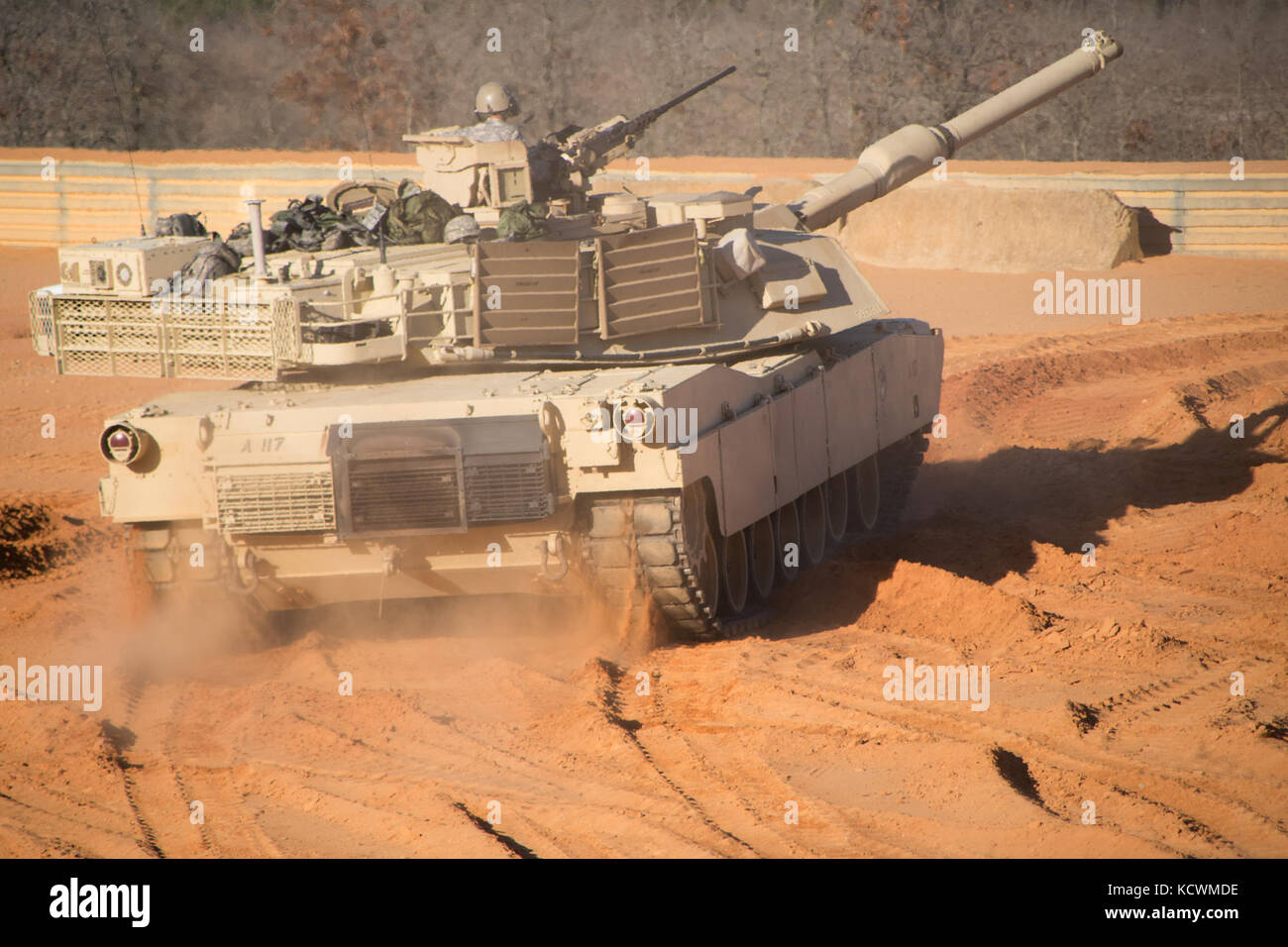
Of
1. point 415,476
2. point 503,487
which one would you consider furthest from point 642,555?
point 415,476

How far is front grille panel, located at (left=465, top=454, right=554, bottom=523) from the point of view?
830 cm

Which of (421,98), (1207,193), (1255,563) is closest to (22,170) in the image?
(421,98)

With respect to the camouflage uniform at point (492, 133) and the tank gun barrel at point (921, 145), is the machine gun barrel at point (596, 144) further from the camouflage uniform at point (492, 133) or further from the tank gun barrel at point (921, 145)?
the tank gun barrel at point (921, 145)

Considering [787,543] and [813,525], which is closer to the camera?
[787,543]

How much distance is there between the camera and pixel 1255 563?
10859 mm

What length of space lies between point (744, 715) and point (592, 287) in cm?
323

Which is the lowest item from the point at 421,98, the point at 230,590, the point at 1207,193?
the point at 230,590

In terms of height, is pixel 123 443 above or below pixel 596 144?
below

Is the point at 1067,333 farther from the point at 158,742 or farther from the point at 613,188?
the point at 158,742

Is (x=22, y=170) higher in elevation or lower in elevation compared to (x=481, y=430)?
higher

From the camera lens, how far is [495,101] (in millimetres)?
11617

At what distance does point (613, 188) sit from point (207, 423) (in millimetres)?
19330

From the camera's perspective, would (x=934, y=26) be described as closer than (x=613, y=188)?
No

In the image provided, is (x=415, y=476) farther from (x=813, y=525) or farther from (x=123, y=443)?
(x=813, y=525)
